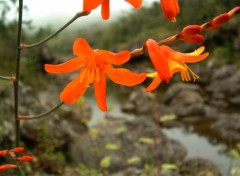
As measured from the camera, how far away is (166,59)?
40.8 inches

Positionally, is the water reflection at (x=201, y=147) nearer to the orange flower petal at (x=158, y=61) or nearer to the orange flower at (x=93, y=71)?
the orange flower at (x=93, y=71)

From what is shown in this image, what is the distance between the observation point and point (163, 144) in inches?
315

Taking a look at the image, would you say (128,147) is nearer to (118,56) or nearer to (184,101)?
(184,101)

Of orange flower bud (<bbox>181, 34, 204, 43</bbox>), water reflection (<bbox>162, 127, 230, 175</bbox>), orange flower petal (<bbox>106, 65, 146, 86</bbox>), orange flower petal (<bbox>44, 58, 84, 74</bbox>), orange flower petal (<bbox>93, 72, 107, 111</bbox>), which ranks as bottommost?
water reflection (<bbox>162, 127, 230, 175</bbox>)

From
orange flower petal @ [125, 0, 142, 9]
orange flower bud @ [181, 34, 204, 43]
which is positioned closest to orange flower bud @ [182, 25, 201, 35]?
orange flower bud @ [181, 34, 204, 43]

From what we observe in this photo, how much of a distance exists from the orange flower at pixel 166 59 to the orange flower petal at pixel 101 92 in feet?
0.46

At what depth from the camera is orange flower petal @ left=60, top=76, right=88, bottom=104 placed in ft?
3.47

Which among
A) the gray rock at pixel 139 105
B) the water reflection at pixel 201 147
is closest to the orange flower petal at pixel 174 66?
the water reflection at pixel 201 147

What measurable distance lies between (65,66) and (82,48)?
0.13 metres

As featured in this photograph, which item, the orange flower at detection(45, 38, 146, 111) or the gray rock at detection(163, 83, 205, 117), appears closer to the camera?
the orange flower at detection(45, 38, 146, 111)

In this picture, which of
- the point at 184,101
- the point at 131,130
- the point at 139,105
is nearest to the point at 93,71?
the point at 131,130

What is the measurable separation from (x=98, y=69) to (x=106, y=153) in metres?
5.23

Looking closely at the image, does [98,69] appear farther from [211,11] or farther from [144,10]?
[144,10]

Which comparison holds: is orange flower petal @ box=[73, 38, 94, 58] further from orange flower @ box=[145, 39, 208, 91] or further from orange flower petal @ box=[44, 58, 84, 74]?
orange flower @ box=[145, 39, 208, 91]
